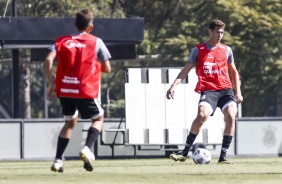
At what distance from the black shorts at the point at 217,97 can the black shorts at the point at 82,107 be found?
11.2 ft

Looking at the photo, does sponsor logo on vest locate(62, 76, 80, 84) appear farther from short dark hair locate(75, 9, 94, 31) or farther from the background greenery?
the background greenery

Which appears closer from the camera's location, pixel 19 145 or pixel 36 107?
pixel 19 145

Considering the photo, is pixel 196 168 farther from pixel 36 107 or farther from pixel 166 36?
pixel 36 107

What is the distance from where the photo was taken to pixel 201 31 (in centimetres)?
3706

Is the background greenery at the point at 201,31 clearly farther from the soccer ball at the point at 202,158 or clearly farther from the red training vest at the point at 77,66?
the red training vest at the point at 77,66

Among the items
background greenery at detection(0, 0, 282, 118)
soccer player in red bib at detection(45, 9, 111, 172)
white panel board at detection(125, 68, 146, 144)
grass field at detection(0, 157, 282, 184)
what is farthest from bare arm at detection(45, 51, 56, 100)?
background greenery at detection(0, 0, 282, 118)

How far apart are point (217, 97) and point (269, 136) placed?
10.2m

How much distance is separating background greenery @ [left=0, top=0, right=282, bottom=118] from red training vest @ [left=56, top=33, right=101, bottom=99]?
71.2ft

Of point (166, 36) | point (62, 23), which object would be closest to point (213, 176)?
point (62, 23)

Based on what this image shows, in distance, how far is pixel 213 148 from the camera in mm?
26594

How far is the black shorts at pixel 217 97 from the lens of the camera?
16.8 m

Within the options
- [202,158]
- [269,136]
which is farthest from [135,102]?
[202,158]

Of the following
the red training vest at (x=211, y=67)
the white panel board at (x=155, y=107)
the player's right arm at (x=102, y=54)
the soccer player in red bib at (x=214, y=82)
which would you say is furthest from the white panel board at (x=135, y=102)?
the player's right arm at (x=102, y=54)

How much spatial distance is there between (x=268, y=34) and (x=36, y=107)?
26.2 meters
